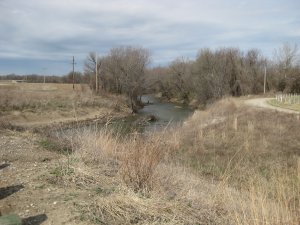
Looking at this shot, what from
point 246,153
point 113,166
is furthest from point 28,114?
point 113,166

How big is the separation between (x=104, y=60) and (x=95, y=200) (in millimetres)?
64010

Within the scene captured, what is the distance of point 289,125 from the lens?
23.8 meters

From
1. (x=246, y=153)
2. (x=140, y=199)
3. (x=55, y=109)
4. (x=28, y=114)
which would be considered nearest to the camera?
(x=140, y=199)

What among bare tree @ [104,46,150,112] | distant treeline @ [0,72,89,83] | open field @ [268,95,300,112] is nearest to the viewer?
open field @ [268,95,300,112]

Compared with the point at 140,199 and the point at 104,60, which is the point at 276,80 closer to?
the point at 104,60

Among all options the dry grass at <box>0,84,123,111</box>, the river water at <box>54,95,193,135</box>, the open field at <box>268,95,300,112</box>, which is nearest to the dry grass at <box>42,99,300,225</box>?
the river water at <box>54,95,193,135</box>

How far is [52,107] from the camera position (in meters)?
46.2

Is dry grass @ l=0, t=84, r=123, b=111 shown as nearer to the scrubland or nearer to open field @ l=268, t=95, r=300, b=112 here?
open field @ l=268, t=95, r=300, b=112

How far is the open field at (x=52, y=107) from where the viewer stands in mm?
40438

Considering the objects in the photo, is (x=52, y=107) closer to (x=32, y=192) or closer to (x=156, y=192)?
(x=32, y=192)

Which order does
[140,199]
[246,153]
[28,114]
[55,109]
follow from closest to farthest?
[140,199] < [246,153] < [28,114] < [55,109]

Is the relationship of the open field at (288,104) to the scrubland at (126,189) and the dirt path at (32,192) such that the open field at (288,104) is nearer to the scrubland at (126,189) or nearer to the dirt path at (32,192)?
the scrubland at (126,189)

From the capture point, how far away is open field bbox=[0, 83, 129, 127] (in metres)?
40.4

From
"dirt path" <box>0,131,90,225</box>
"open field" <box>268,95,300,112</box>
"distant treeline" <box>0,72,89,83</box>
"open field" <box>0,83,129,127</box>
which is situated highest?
"distant treeline" <box>0,72,89,83</box>
